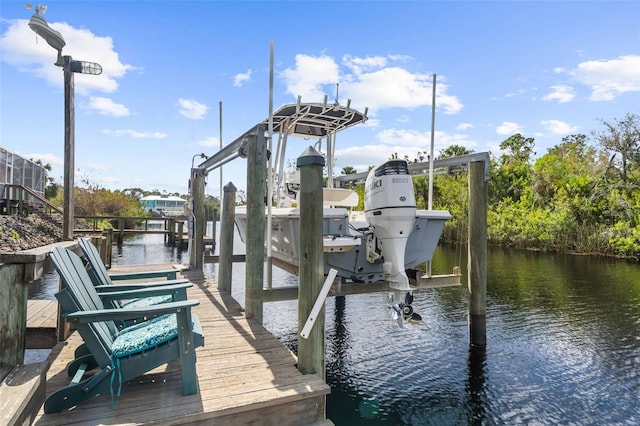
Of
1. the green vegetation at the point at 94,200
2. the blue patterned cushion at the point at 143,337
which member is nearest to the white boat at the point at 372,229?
the blue patterned cushion at the point at 143,337

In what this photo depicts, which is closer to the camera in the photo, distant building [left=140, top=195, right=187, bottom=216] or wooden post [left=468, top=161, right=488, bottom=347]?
wooden post [left=468, top=161, right=488, bottom=347]

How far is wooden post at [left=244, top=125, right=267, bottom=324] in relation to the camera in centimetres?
470

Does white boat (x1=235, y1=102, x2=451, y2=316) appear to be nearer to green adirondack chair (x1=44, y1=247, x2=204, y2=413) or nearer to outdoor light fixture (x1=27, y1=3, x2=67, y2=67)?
green adirondack chair (x1=44, y1=247, x2=204, y2=413)

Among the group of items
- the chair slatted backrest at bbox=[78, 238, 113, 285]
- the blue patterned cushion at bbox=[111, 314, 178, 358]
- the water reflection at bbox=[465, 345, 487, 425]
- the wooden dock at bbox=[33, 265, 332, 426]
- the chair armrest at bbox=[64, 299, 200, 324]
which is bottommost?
the water reflection at bbox=[465, 345, 487, 425]

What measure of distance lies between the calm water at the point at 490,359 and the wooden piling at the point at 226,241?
1786mm

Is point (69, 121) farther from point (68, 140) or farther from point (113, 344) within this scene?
point (113, 344)

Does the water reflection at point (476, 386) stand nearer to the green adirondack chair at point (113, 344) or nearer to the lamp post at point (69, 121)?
the green adirondack chair at point (113, 344)

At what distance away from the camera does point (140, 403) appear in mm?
2555

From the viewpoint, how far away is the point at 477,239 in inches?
239

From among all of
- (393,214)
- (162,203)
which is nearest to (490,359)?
(393,214)

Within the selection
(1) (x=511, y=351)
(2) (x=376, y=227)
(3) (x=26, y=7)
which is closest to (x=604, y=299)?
(1) (x=511, y=351)

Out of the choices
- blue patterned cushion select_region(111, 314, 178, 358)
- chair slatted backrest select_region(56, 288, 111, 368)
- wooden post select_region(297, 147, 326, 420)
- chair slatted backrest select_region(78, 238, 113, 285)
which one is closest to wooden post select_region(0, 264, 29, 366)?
chair slatted backrest select_region(56, 288, 111, 368)

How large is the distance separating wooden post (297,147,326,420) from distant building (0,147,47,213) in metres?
17.6

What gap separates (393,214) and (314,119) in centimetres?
305
